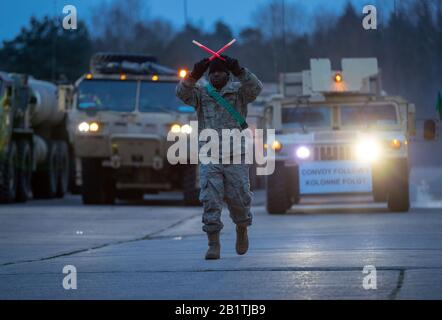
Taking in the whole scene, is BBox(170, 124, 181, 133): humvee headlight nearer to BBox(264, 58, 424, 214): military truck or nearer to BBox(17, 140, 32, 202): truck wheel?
BBox(264, 58, 424, 214): military truck

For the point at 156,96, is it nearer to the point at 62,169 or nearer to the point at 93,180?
the point at 93,180

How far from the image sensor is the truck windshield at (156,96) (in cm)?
2508

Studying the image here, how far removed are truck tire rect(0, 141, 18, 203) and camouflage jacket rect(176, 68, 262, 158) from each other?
51.7 ft

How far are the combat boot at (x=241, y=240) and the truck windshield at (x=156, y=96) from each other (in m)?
14.4

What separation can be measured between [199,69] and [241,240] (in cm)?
150

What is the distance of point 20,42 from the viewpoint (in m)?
59.1

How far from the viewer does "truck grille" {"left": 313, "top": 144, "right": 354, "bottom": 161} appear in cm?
1975

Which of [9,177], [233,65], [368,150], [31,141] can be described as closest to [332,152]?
[368,150]

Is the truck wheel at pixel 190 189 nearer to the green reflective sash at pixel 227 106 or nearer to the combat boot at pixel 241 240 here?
the combat boot at pixel 241 240

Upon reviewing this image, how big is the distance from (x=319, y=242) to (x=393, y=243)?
2.69 feet

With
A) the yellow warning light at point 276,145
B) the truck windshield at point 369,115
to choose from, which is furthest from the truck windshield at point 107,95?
the truck windshield at point 369,115

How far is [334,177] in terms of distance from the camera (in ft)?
64.7

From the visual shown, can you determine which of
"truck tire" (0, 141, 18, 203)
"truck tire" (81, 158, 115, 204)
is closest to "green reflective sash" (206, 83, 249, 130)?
"truck tire" (81, 158, 115, 204)

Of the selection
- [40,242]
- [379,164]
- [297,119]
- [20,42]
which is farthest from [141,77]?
[20,42]
